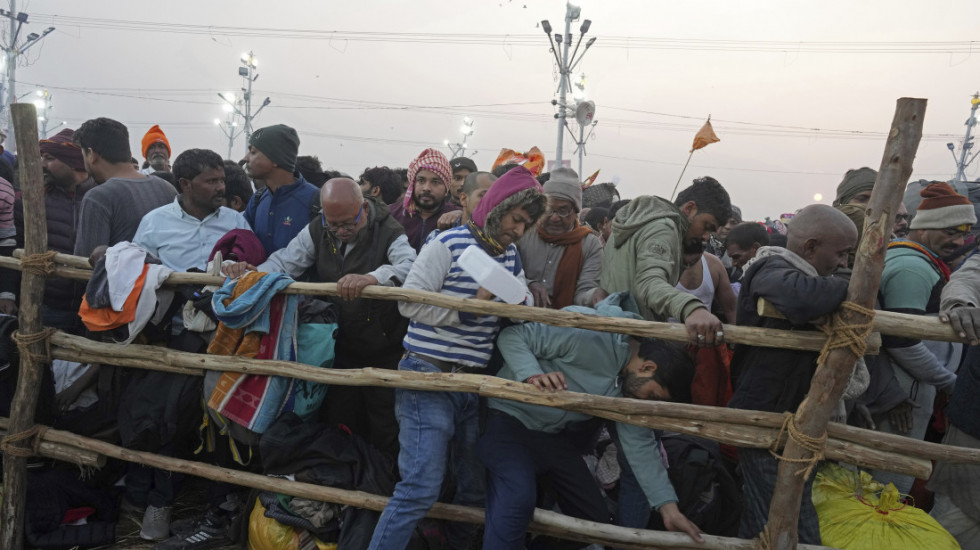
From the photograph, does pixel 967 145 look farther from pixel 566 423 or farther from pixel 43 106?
pixel 43 106

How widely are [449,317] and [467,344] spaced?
0.64ft

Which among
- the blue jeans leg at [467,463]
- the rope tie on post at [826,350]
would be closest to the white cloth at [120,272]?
the blue jeans leg at [467,463]

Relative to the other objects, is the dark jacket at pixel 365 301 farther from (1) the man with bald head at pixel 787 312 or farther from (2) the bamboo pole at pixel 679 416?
(1) the man with bald head at pixel 787 312

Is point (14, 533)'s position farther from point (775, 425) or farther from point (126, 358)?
point (775, 425)

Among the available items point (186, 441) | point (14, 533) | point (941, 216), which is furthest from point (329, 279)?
point (941, 216)

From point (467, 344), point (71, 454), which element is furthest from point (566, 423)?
point (71, 454)

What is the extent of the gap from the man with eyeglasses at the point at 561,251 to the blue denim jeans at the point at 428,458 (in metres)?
0.94

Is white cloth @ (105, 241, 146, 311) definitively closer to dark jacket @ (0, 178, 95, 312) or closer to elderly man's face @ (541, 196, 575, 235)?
dark jacket @ (0, 178, 95, 312)

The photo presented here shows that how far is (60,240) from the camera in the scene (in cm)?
417

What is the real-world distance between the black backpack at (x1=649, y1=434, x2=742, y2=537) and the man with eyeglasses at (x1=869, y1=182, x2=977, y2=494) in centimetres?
94

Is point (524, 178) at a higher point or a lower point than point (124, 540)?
higher

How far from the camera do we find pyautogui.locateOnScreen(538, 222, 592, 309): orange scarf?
3.64m

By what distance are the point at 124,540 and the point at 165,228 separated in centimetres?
197

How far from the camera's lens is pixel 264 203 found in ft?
13.1
